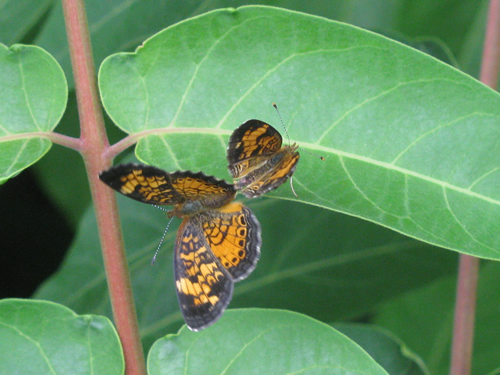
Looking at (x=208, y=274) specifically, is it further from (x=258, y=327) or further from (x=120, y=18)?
(x=120, y=18)

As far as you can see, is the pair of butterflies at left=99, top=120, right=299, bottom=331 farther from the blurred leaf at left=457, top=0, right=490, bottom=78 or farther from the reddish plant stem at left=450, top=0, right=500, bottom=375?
the blurred leaf at left=457, top=0, right=490, bottom=78

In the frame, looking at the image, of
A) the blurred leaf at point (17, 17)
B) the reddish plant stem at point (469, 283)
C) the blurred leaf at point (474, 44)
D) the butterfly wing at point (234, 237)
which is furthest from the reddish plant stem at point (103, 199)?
the blurred leaf at point (474, 44)

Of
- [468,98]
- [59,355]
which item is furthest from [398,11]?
[59,355]

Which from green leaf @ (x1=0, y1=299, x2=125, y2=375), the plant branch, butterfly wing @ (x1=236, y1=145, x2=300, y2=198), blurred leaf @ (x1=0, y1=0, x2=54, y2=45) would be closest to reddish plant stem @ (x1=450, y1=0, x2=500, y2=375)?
butterfly wing @ (x1=236, y1=145, x2=300, y2=198)

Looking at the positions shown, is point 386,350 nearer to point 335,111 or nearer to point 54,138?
point 335,111

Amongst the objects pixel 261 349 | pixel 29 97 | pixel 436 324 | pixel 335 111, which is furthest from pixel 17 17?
pixel 436 324

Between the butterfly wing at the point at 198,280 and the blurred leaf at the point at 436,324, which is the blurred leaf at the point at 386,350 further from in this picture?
the blurred leaf at the point at 436,324
